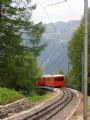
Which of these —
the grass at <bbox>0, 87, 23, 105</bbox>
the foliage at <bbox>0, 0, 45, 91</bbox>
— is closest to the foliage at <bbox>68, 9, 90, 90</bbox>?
the foliage at <bbox>0, 0, 45, 91</bbox>

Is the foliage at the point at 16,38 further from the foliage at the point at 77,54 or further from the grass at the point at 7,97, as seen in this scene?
the foliage at the point at 77,54

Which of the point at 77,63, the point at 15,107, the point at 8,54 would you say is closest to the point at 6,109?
the point at 15,107

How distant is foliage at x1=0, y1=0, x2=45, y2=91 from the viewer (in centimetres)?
4141

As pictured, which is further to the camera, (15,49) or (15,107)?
(15,49)

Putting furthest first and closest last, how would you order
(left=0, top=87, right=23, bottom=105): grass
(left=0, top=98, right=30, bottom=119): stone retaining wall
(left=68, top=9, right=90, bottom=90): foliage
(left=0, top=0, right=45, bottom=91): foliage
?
(left=68, top=9, right=90, bottom=90): foliage
(left=0, top=0, right=45, bottom=91): foliage
(left=0, top=87, right=23, bottom=105): grass
(left=0, top=98, right=30, bottom=119): stone retaining wall

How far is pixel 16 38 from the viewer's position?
4169cm

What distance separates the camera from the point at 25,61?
145 ft

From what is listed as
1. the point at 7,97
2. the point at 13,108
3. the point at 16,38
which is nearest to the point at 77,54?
the point at 16,38

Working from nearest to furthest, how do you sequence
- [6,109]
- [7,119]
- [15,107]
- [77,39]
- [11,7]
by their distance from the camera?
1. [7,119]
2. [6,109]
3. [15,107]
4. [11,7]
5. [77,39]

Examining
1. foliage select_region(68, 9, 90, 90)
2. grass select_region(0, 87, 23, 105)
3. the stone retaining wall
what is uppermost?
foliage select_region(68, 9, 90, 90)

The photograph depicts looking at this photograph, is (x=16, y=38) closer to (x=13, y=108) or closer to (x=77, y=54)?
(x=13, y=108)

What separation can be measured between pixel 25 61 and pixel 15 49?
2.70m

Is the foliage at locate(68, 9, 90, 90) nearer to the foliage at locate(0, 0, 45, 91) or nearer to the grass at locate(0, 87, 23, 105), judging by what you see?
the foliage at locate(0, 0, 45, 91)

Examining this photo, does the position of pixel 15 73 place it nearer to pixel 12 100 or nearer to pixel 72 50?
pixel 12 100
